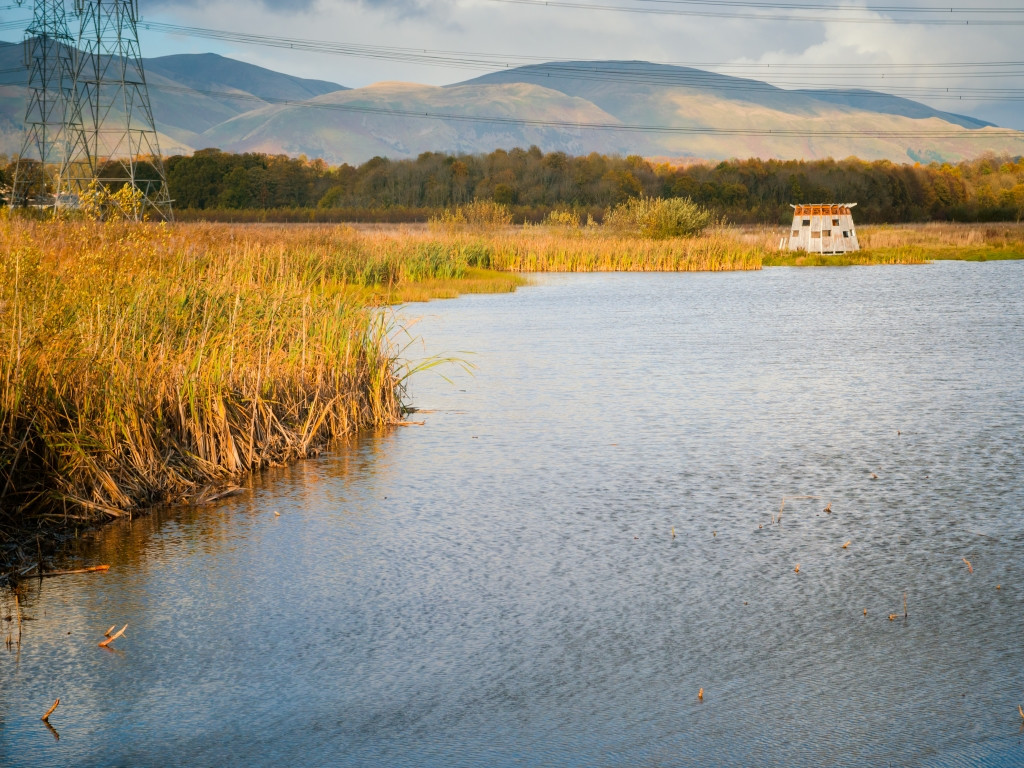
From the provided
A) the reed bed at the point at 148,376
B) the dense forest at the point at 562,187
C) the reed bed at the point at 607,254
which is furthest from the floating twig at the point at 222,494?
the dense forest at the point at 562,187

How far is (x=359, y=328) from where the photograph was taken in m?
11.1

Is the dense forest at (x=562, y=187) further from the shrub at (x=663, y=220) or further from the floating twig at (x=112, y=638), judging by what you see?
the floating twig at (x=112, y=638)

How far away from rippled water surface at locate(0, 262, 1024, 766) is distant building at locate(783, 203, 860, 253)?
37148 millimetres

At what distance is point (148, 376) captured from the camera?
26.6 feet

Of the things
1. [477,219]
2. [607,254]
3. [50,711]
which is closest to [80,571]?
[50,711]

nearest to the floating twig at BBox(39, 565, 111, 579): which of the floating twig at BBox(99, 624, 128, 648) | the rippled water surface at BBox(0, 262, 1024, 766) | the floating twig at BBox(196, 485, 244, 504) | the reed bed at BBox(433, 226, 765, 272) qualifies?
the rippled water surface at BBox(0, 262, 1024, 766)

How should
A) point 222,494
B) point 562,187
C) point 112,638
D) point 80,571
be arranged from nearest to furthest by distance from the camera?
point 112,638 < point 80,571 < point 222,494 < point 562,187

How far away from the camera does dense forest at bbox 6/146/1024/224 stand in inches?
3334

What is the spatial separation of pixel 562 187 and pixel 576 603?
85.5 m

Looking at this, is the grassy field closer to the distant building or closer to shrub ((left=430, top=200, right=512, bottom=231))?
shrub ((left=430, top=200, right=512, bottom=231))

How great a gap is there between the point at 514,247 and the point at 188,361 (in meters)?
30.6

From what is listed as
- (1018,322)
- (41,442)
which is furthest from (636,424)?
(1018,322)

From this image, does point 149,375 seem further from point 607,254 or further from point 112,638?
point 607,254

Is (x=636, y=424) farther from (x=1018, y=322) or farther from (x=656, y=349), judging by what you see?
(x=1018, y=322)
